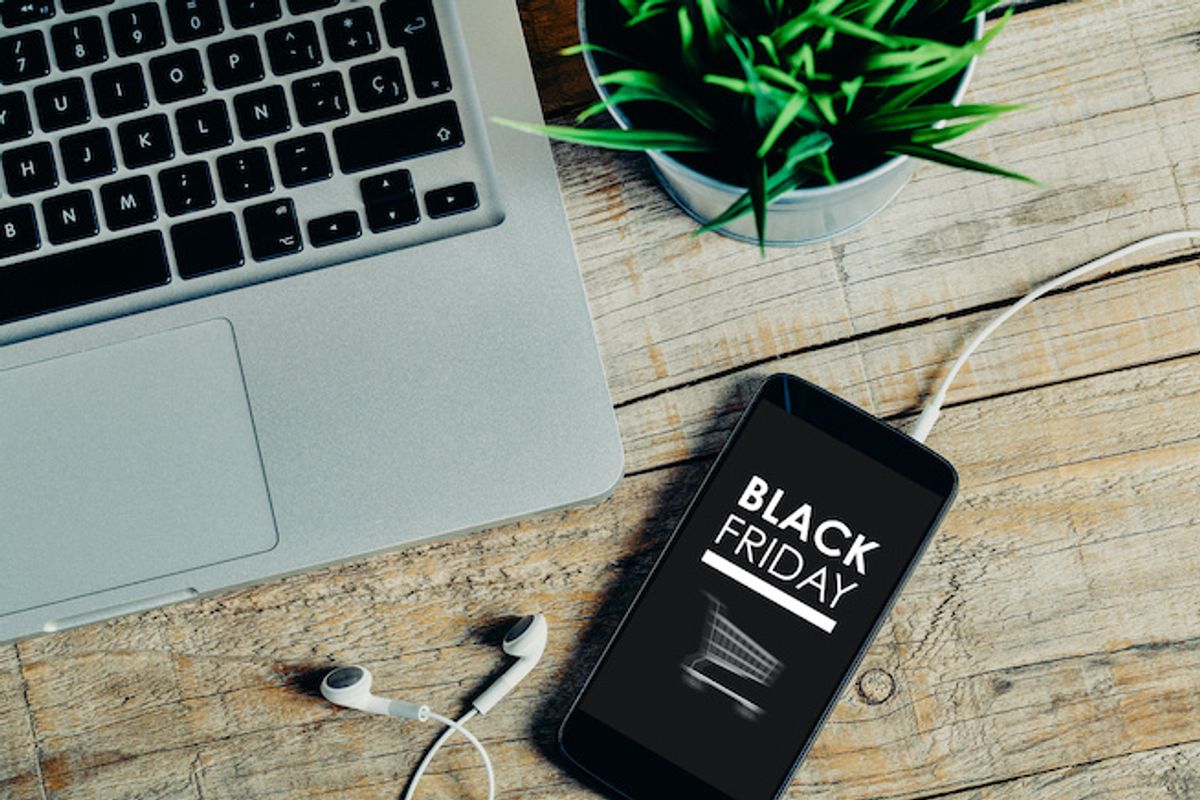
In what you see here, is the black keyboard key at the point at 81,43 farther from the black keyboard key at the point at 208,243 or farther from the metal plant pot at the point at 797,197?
the metal plant pot at the point at 797,197

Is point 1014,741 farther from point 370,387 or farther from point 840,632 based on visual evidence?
point 370,387

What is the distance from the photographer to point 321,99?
48 cm

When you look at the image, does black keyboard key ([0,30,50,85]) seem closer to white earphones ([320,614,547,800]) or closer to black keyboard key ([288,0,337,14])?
black keyboard key ([288,0,337,14])

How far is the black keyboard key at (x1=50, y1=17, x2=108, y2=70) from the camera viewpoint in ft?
1.61

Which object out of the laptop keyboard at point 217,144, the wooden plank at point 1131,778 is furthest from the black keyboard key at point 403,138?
the wooden plank at point 1131,778

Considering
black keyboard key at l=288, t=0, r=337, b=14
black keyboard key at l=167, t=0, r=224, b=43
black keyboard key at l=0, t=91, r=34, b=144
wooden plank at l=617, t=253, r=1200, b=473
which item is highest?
black keyboard key at l=167, t=0, r=224, b=43

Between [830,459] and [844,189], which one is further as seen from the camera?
[830,459]

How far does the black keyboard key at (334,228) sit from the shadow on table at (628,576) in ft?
0.65

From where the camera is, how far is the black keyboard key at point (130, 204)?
0.49 m

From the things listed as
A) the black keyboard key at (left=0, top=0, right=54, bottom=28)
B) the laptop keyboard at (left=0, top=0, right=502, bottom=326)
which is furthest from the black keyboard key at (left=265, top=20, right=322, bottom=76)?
the black keyboard key at (left=0, top=0, right=54, bottom=28)

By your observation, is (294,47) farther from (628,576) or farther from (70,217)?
(628,576)

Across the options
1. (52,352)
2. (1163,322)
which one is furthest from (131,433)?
(1163,322)

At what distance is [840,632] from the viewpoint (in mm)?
496

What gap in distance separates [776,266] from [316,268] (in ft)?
0.74
